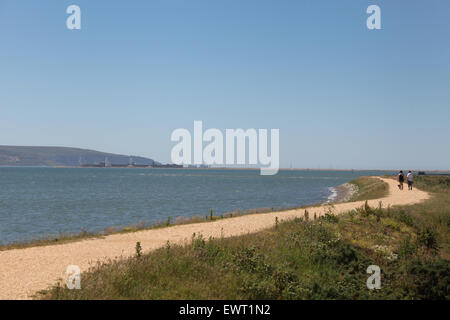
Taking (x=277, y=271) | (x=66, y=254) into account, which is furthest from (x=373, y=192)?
(x=66, y=254)

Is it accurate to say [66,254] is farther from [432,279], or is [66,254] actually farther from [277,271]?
[432,279]

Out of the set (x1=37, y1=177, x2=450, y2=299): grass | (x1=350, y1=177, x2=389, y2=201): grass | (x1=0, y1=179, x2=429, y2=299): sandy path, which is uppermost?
(x1=37, y1=177, x2=450, y2=299): grass

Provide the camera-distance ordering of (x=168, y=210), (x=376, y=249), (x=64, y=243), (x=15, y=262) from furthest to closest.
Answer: (x=168, y=210) < (x=64, y=243) < (x=376, y=249) < (x=15, y=262)

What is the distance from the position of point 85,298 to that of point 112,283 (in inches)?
36.1

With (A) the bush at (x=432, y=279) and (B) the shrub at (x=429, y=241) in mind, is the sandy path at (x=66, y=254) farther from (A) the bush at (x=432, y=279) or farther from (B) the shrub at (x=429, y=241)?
(A) the bush at (x=432, y=279)

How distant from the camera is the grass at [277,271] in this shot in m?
9.26

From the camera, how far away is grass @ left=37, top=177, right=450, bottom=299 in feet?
30.4

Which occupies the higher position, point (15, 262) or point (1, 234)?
point (15, 262)

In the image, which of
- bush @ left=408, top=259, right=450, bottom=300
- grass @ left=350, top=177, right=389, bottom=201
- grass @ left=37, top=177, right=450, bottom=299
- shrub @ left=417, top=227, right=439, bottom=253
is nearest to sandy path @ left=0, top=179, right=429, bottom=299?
grass @ left=37, top=177, right=450, bottom=299

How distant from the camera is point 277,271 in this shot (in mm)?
10273

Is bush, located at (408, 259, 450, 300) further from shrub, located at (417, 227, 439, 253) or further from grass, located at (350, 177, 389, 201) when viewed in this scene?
grass, located at (350, 177, 389, 201)
